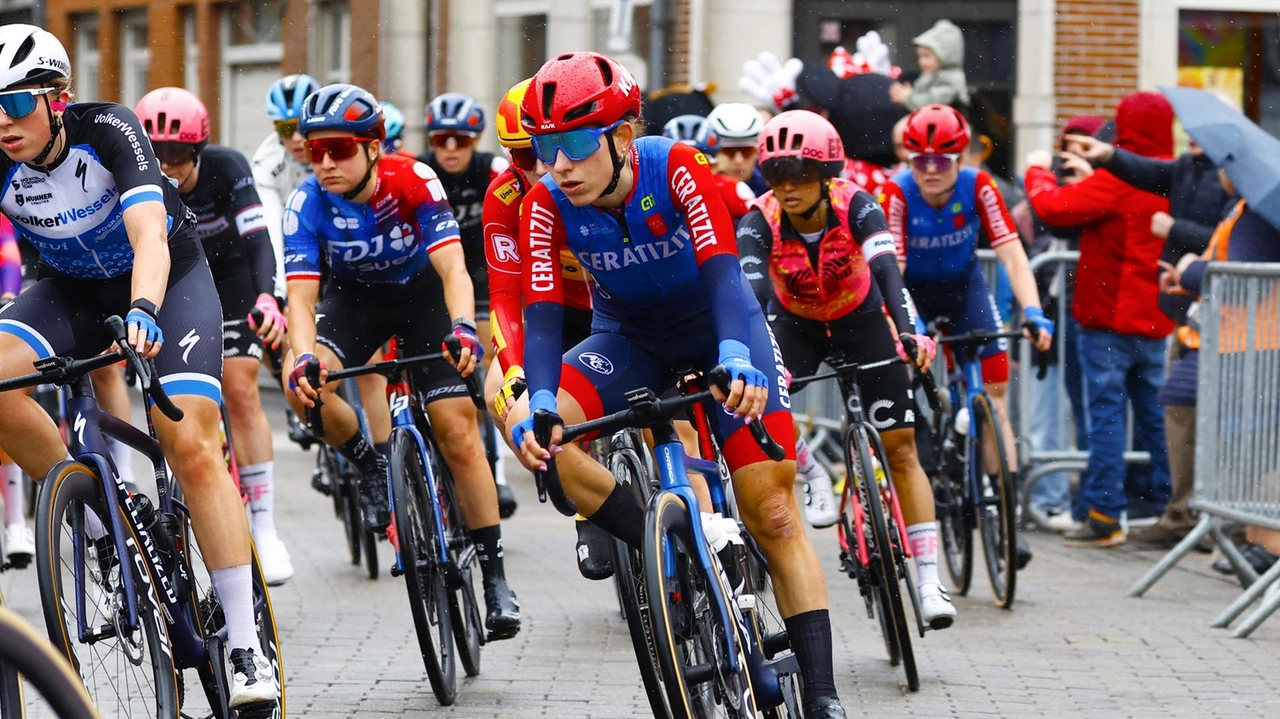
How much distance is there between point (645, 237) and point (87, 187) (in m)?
1.60

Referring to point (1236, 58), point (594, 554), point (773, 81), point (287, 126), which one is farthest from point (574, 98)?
point (1236, 58)

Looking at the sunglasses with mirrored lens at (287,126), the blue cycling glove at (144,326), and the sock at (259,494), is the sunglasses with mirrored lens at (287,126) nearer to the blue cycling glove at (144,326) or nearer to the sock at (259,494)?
the sock at (259,494)

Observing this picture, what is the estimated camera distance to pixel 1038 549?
421 inches

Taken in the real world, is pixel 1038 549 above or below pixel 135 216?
below

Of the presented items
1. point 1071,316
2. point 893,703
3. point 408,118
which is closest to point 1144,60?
point 1071,316

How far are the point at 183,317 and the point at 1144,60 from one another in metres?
13.8

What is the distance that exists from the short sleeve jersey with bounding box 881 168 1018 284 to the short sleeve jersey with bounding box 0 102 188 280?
4.23 meters

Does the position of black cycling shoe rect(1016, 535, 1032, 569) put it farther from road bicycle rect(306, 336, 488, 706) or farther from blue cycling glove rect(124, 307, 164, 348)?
blue cycling glove rect(124, 307, 164, 348)

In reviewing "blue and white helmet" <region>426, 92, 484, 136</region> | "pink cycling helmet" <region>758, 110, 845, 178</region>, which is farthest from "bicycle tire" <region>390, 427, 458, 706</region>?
"blue and white helmet" <region>426, 92, 484, 136</region>

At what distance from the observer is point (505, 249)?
647 centimetres

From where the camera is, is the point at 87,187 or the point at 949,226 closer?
the point at 87,187

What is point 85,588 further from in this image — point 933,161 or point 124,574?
point 933,161

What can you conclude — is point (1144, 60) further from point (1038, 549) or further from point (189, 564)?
point (189, 564)

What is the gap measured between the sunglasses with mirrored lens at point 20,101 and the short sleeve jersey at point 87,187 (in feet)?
0.67
